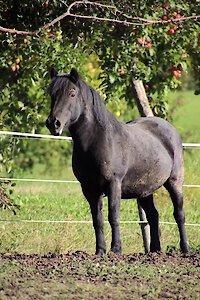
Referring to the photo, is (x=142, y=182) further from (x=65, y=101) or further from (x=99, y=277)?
(x=99, y=277)

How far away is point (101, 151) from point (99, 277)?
1.51m

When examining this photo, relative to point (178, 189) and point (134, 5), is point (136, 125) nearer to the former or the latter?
point (178, 189)

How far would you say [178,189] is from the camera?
27.5ft

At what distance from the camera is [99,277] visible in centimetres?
605

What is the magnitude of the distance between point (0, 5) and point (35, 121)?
6.53ft

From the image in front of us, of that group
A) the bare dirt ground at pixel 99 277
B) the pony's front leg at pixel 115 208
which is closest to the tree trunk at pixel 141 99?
the pony's front leg at pixel 115 208

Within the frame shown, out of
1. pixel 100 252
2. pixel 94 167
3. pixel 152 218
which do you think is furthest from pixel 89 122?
pixel 152 218

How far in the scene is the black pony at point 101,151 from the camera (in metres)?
7.11

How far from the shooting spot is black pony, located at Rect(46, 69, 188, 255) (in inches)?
280

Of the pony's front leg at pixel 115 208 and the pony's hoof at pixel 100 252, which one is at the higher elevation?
the pony's front leg at pixel 115 208

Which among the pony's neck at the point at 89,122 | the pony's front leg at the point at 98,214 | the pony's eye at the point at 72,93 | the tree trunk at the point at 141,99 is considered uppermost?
the pony's eye at the point at 72,93

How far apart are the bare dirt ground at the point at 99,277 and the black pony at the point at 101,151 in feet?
1.90

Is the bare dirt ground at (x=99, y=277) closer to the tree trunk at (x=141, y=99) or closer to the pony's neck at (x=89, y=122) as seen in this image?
the pony's neck at (x=89, y=122)

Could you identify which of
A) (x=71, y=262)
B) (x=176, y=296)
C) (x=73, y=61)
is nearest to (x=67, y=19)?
(x=73, y=61)
